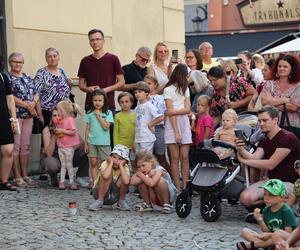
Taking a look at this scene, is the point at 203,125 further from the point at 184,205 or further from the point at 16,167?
A: the point at 16,167

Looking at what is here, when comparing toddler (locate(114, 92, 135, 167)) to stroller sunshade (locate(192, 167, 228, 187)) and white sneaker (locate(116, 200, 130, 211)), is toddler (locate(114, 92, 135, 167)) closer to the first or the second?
white sneaker (locate(116, 200, 130, 211))

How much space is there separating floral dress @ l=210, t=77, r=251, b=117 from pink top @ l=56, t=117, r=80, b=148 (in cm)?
196

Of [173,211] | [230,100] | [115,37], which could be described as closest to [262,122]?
[173,211]

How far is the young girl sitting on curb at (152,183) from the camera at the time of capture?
8.33m

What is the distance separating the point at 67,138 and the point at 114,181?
67.4 inches

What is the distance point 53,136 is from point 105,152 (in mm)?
853

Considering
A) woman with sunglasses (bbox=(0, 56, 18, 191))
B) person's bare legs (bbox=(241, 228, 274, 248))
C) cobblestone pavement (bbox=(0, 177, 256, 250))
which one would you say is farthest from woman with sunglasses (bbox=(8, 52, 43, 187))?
person's bare legs (bbox=(241, 228, 274, 248))

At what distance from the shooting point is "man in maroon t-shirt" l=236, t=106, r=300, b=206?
25.0 feet

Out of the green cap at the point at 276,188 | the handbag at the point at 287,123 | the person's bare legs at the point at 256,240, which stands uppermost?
the handbag at the point at 287,123

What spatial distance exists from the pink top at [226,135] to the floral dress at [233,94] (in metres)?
1.21

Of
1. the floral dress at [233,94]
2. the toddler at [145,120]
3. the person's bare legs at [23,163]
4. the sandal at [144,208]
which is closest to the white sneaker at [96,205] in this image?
the sandal at [144,208]

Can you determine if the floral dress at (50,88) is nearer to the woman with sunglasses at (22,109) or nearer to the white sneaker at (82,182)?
the woman with sunglasses at (22,109)

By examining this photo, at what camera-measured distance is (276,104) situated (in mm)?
8477

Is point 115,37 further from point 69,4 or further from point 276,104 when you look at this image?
point 276,104
